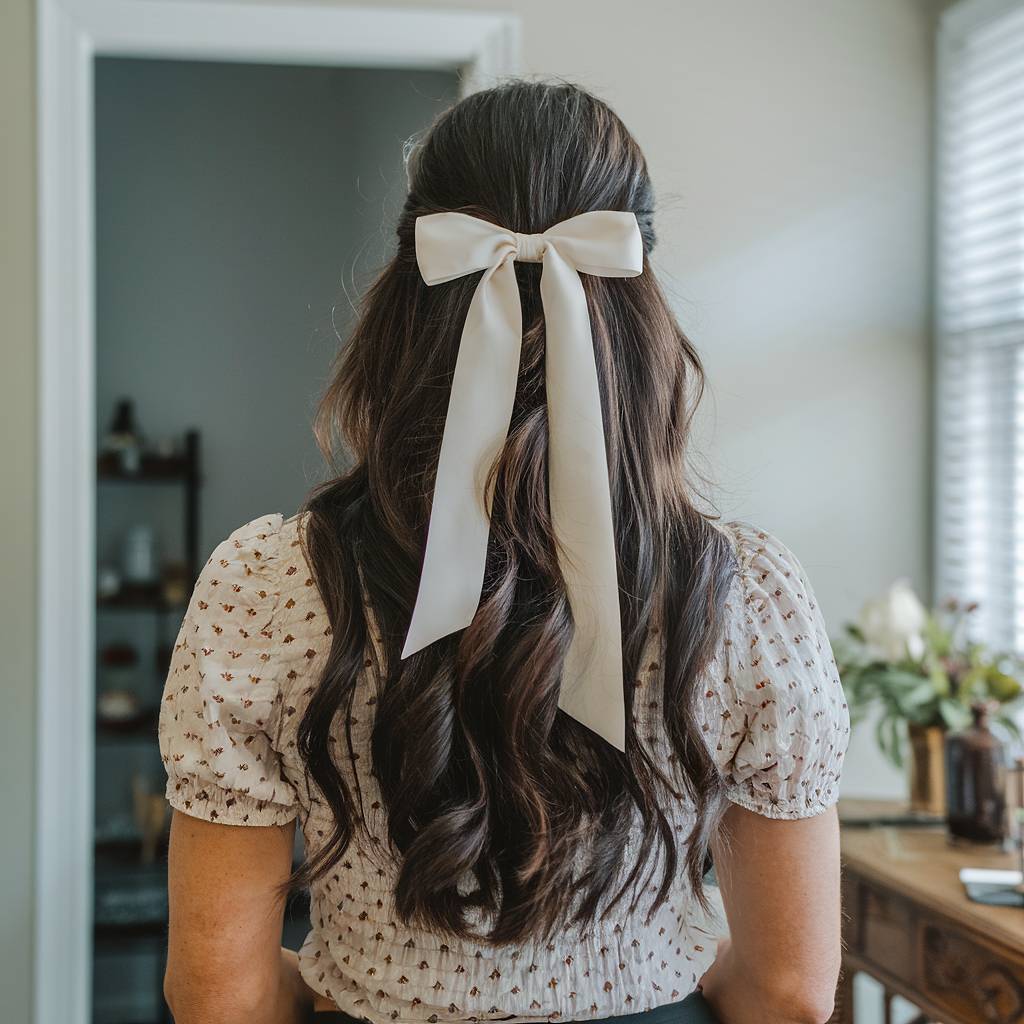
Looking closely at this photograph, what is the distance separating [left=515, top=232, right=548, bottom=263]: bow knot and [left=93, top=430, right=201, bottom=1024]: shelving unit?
2.29 meters

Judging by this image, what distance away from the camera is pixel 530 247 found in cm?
73

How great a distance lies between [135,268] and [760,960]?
272 cm

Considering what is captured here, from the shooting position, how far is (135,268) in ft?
9.95

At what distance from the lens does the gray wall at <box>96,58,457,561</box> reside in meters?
3.03

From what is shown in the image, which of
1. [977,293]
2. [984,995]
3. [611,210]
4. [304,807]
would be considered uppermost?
[977,293]

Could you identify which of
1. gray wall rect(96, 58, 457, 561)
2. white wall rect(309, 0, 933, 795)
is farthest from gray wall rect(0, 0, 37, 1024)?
gray wall rect(96, 58, 457, 561)

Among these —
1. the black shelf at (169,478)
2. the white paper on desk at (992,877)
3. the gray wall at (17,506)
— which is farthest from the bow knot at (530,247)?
the black shelf at (169,478)

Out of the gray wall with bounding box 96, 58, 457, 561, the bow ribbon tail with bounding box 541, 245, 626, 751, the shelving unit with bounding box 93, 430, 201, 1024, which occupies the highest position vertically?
the gray wall with bounding box 96, 58, 457, 561

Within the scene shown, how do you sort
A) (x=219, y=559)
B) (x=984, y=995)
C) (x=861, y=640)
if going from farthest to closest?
1. (x=861, y=640)
2. (x=984, y=995)
3. (x=219, y=559)

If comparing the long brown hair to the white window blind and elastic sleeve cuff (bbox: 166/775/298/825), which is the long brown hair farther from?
the white window blind

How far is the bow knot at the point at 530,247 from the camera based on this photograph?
0.72 m

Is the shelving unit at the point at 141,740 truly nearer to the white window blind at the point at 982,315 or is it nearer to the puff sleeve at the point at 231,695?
the white window blind at the point at 982,315

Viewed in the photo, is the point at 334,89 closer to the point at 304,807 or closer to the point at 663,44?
the point at 663,44

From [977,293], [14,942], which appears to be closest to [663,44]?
[977,293]
